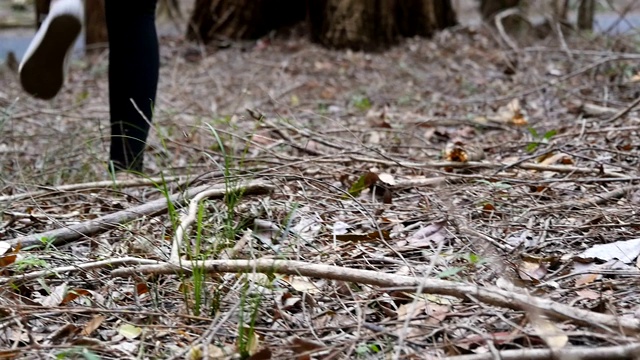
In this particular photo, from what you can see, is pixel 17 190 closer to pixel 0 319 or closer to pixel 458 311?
pixel 0 319

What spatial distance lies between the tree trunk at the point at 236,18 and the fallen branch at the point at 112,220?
4011mm

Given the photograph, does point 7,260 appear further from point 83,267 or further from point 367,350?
point 367,350

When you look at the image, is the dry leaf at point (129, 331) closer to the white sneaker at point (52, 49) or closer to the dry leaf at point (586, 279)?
the dry leaf at point (586, 279)

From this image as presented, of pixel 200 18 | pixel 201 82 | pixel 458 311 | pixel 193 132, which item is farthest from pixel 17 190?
pixel 200 18

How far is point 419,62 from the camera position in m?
5.23

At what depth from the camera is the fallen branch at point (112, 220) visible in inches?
72.0

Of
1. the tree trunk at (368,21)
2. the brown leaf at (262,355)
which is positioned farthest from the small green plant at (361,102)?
the brown leaf at (262,355)

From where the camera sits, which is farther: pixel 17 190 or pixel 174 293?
pixel 17 190

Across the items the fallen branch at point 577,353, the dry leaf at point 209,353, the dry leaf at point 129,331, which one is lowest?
the dry leaf at point 129,331

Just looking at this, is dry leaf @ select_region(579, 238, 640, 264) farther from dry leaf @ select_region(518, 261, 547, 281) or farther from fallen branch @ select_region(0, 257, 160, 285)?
fallen branch @ select_region(0, 257, 160, 285)

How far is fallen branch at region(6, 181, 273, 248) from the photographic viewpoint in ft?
6.00

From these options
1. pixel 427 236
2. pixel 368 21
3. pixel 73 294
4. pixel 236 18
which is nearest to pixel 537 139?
pixel 427 236

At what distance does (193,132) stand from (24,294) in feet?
4.92

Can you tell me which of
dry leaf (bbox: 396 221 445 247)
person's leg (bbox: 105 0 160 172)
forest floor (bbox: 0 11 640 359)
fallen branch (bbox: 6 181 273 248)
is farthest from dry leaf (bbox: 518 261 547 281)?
person's leg (bbox: 105 0 160 172)
